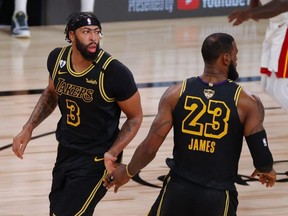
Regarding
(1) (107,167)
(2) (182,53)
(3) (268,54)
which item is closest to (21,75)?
(2) (182,53)

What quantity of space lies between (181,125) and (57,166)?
1076mm

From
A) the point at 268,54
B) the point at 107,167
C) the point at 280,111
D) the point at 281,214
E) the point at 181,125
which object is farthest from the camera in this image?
the point at 280,111

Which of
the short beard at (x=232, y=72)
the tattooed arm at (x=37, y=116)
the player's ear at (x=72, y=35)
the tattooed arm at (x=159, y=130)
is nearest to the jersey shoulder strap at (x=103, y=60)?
the player's ear at (x=72, y=35)

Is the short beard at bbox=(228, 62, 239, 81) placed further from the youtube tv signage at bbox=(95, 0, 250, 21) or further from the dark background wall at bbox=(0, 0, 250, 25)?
the youtube tv signage at bbox=(95, 0, 250, 21)

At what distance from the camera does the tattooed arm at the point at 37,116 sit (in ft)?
17.5

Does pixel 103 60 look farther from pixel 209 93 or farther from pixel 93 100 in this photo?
pixel 209 93

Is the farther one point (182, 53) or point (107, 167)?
point (182, 53)

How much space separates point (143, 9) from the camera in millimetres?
14781

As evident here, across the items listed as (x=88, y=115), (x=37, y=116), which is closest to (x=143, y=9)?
(x=37, y=116)

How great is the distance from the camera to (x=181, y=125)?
177 inches

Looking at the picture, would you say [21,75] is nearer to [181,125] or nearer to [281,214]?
[281,214]

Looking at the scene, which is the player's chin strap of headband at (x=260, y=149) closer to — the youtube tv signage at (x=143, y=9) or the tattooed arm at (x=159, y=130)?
the tattooed arm at (x=159, y=130)

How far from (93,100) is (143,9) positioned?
979cm

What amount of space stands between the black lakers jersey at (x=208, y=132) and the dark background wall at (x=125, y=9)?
9.74m
